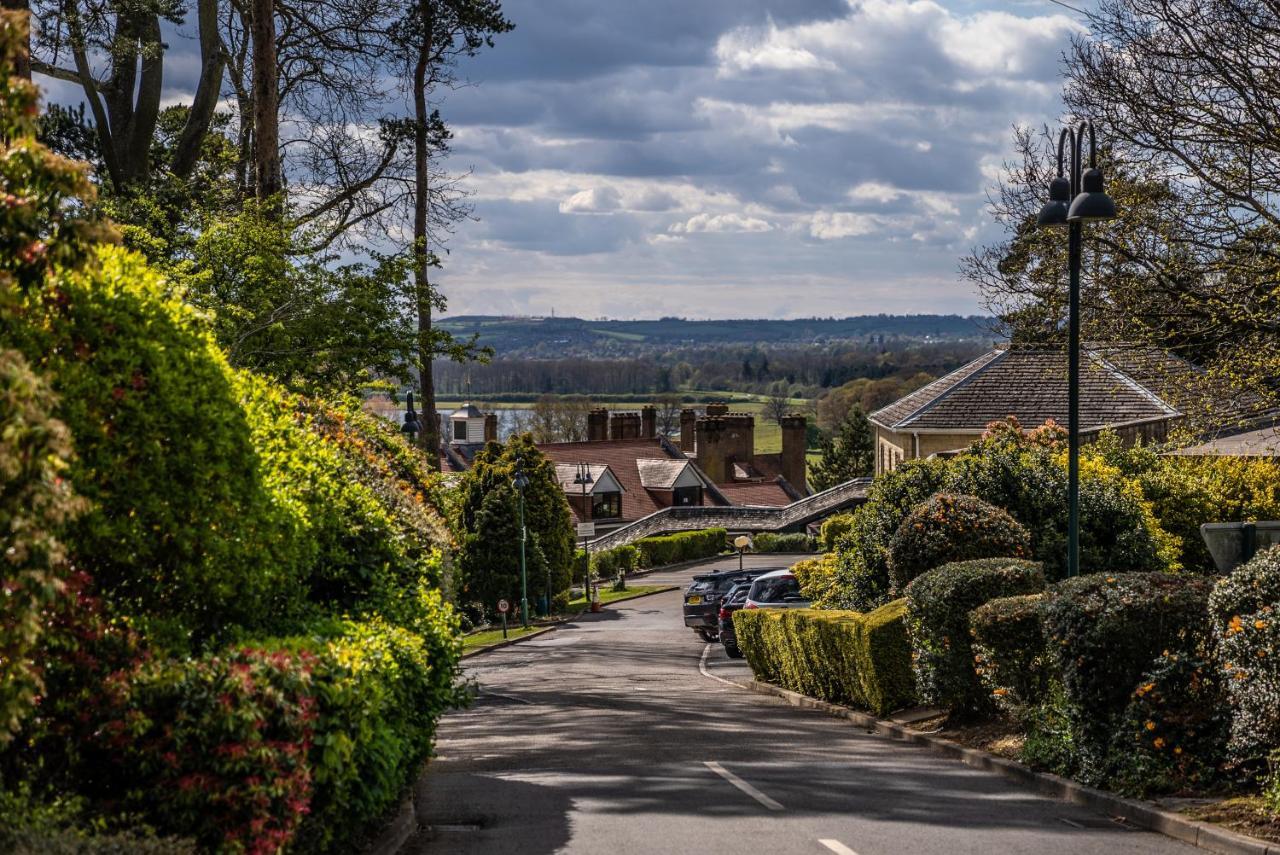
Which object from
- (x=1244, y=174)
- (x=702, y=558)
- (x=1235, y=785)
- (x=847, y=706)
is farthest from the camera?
(x=702, y=558)

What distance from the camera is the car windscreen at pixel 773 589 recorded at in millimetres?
30094

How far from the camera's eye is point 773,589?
98.9 ft

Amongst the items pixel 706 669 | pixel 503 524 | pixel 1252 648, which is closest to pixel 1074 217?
pixel 1252 648

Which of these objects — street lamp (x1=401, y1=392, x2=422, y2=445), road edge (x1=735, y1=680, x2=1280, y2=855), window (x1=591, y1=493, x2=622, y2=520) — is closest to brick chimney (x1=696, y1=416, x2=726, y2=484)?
window (x1=591, y1=493, x2=622, y2=520)

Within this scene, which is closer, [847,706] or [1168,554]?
[847,706]

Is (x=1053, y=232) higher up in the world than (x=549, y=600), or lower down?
higher up

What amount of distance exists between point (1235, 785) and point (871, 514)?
11.4m

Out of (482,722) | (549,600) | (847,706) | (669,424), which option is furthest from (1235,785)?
(669,424)

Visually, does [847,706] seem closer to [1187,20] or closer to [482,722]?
[482,722]

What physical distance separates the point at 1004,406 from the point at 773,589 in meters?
20.1

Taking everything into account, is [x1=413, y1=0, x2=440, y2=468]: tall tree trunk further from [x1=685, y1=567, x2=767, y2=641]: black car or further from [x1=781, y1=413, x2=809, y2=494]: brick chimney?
[x1=781, y1=413, x2=809, y2=494]: brick chimney

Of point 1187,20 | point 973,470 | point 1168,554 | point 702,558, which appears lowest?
point 702,558

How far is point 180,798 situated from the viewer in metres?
6.69

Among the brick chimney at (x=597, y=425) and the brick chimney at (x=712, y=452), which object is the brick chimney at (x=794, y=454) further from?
the brick chimney at (x=597, y=425)
